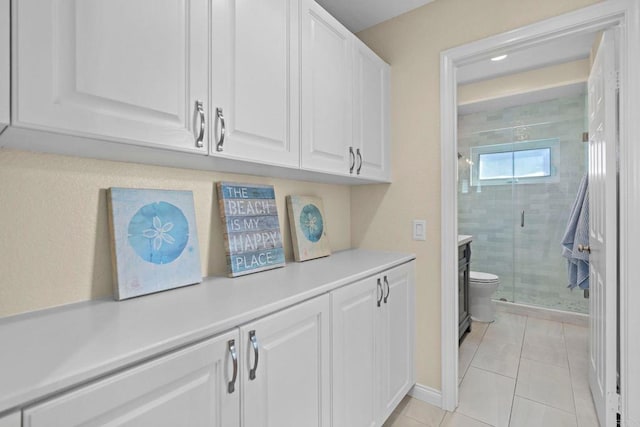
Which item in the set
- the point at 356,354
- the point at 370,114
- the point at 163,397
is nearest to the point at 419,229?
the point at 370,114

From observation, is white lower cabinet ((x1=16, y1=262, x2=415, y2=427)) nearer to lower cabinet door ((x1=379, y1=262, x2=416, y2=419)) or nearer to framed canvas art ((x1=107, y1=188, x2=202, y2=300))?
lower cabinet door ((x1=379, y1=262, x2=416, y2=419))

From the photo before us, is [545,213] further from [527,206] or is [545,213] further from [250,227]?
[250,227]

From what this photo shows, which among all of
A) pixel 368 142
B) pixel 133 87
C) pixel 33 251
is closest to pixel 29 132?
pixel 133 87

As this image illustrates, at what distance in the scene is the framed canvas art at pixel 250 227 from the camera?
1.39 meters

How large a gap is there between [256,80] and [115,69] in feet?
1.64

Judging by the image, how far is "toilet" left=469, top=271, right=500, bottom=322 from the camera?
3.21 metres

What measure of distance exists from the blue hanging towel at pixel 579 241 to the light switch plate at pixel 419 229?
3.62ft

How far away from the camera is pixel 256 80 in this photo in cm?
121

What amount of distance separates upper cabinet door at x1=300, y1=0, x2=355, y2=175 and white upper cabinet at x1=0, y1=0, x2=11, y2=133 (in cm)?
97

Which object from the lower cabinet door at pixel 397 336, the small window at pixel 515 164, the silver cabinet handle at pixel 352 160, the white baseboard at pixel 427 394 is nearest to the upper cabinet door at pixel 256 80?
the silver cabinet handle at pixel 352 160

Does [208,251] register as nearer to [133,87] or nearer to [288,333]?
[288,333]

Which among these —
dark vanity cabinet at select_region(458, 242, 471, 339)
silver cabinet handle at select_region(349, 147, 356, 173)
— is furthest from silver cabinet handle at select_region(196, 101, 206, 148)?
dark vanity cabinet at select_region(458, 242, 471, 339)

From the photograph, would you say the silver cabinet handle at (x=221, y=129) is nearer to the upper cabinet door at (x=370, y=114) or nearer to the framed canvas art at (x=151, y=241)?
the framed canvas art at (x=151, y=241)

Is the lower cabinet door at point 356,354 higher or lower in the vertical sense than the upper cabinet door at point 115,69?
lower
